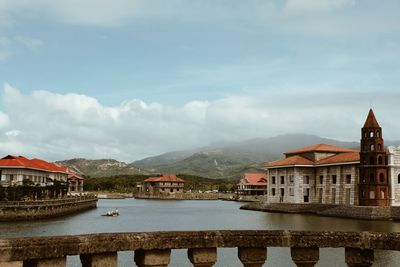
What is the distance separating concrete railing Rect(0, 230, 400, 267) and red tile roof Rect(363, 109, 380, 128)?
8024cm

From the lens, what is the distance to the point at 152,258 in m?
7.02

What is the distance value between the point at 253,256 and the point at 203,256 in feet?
2.61

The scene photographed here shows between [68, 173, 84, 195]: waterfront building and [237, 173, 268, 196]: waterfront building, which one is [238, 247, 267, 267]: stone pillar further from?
[237, 173, 268, 196]: waterfront building

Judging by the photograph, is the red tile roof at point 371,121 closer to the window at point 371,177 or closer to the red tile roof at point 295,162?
the window at point 371,177

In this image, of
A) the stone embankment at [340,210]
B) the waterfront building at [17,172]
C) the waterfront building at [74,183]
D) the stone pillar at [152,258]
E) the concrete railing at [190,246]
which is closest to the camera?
the concrete railing at [190,246]

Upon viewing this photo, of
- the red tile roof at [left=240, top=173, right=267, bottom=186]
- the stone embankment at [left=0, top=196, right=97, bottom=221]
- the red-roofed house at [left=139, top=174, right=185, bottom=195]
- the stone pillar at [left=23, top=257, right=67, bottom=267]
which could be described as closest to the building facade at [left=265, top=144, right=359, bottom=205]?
the stone embankment at [left=0, top=196, right=97, bottom=221]

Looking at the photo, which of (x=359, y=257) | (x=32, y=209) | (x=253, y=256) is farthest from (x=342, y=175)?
(x=253, y=256)

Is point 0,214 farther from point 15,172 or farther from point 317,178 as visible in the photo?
point 317,178

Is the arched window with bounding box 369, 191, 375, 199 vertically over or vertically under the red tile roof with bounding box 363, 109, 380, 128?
under

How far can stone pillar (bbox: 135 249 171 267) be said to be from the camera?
6992mm

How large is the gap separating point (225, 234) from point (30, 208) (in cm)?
6920

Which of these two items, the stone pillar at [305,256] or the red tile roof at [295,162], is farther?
the red tile roof at [295,162]

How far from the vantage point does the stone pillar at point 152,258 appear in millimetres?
6992

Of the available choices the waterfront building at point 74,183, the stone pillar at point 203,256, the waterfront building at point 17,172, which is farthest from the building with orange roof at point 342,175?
the waterfront building at point 74,183
